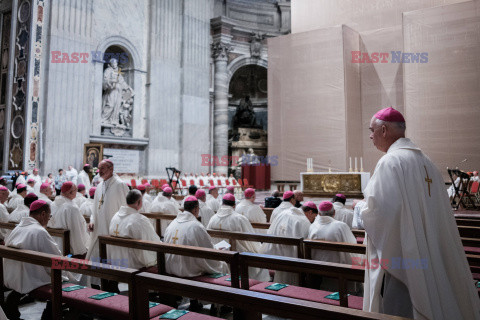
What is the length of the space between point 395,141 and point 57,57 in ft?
44.8

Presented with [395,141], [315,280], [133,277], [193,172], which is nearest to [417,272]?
[395,141]

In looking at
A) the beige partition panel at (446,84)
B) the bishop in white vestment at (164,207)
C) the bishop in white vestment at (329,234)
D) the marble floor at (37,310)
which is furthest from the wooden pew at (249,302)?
the beige partition panel at (446,84)

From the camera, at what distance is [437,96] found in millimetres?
11086

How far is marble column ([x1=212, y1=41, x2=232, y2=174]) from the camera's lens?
19312 mm

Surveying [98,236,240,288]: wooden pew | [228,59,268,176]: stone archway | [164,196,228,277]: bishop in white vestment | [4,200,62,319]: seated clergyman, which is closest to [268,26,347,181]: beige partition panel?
[228,59,268,176]: stone archway

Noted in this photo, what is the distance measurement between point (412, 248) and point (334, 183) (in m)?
8.89

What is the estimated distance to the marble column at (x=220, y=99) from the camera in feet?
63.4

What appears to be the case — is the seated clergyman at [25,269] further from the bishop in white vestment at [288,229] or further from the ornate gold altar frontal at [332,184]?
the ornate gold altar frontal at [332,184]

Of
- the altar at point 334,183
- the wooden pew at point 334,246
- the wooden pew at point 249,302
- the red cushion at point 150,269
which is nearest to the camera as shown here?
the wooden pew at point 249,302

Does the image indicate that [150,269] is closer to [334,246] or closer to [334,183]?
[334,246]

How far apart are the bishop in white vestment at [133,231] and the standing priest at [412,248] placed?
2.58 m

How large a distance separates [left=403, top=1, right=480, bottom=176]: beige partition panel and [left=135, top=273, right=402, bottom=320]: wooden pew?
416 inches

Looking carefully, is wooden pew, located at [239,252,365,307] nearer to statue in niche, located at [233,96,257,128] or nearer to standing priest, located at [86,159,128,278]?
standing priest, located at [86,159,128,278]

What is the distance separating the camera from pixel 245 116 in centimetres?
2114
